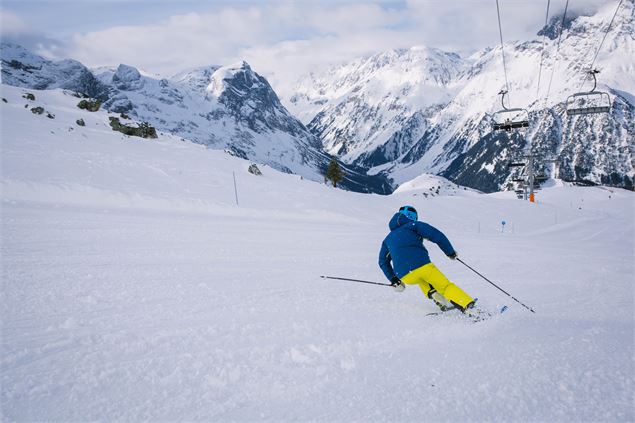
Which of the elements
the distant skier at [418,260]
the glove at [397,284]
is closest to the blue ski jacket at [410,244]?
the distant skier at [418,260]

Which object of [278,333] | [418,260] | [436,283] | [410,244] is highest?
[410,244]

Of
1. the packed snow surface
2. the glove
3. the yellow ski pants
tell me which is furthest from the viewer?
the glove

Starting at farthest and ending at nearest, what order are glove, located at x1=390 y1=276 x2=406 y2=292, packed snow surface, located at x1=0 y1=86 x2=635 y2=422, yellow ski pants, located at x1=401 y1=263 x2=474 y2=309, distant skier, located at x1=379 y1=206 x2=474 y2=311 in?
glove, located at x1=390 y1=276 x2=406 y2=292 < distant skier, located at x1=379 y1=206 x2=474 y2=311 < yellow ski pants, located at x1=401 y1=263 x2=474 y2=309 < packed snow surface, located at x1=0 y1=86 x2=635 y2=422

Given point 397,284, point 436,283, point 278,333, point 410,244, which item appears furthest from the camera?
point 397,284

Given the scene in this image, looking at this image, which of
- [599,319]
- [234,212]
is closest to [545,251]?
[599,319]

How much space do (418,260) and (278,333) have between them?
2648mm

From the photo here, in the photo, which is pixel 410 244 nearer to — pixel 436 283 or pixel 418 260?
pixel 418 260

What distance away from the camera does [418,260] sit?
6.45 m

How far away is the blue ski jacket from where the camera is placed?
648 centimetres

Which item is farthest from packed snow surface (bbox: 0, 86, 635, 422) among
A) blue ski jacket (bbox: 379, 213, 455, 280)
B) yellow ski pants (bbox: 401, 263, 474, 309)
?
blue ski jacket (bbox: 379, 213, 455, 280)

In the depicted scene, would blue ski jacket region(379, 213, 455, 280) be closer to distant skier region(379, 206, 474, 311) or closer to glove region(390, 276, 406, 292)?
distant skier region(379, 206, 474, 311)

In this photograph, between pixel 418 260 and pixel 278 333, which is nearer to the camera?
pixel 278 333

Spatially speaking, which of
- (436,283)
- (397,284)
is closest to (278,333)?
(397,284)

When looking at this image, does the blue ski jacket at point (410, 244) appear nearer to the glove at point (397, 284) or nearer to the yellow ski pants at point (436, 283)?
the yellow ski pants at point (436, 283)
